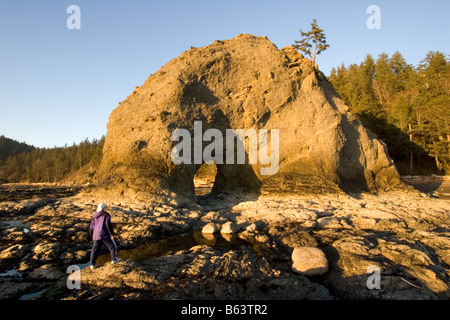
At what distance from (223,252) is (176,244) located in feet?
7.66

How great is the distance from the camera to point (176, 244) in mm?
10125

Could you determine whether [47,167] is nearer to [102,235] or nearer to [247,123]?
[247,123]

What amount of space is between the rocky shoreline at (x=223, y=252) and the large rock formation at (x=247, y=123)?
390 centimetres

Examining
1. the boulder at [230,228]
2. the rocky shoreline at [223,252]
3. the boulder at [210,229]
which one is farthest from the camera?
the boulder at [210,229]

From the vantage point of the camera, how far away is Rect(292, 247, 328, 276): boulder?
715cm

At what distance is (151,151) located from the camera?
1684 centimetres

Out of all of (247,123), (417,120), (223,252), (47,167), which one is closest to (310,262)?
(223,252)

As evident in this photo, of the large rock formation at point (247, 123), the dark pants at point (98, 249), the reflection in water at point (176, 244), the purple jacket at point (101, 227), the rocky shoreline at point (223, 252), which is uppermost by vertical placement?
the large rock formation at point (247, 123)

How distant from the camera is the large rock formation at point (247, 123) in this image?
1713cm

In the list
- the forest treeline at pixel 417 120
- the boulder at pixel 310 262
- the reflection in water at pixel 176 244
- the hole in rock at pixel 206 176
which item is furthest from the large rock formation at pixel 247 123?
the hole in rock at pixel 206 176

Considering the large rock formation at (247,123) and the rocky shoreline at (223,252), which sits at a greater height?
the large rock formation at (247,123)

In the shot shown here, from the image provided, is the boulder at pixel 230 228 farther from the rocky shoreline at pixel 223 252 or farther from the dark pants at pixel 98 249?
the dark pants at pixel 98 249

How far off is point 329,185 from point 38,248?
56.2ft

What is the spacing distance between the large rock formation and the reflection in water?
19.7 ft
